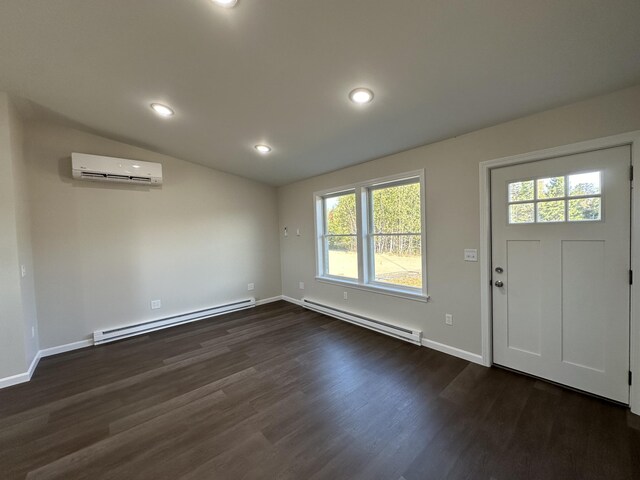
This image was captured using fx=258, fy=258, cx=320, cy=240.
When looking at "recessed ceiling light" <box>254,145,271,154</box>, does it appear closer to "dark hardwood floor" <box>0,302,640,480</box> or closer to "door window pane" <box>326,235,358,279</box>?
"door window pane" <box>326,235,358,279</box>

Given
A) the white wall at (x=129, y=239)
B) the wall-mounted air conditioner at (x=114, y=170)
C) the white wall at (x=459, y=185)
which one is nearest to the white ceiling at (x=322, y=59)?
the white wall at (x=459, y=185)

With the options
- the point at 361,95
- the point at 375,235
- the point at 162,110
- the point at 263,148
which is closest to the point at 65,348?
the point at 162,110

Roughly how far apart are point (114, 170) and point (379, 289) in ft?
12.7

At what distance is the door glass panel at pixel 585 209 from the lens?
2025mm

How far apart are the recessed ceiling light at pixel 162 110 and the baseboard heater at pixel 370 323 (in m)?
3.40

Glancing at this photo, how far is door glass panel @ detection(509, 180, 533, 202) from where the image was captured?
2.33 meters

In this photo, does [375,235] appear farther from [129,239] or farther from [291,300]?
[129,239]

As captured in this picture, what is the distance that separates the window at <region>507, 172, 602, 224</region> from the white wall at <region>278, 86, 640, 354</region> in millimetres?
292

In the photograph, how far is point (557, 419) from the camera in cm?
187

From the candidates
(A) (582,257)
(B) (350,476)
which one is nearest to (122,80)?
(B) (350,476)

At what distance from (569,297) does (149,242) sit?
4957 mm

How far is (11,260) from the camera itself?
2.48 m

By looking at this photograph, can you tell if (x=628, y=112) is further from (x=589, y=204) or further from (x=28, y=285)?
(x=28, y=285)

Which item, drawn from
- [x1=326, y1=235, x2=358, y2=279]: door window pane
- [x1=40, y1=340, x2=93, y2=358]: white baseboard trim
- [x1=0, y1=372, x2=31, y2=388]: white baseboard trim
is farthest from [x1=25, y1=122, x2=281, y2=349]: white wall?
[x1=326, y1=235, x2=358, y2=279]: door window pane
